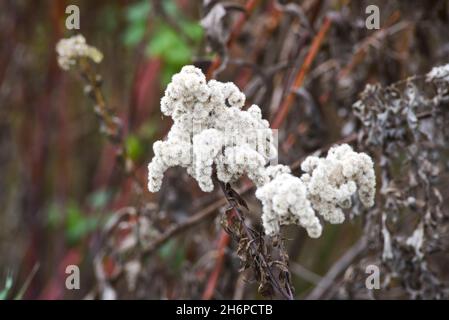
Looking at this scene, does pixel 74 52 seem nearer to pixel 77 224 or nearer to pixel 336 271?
pixel 336 271

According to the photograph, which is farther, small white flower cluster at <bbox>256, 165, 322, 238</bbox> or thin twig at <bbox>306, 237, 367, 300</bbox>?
thin twig at <bbox>306, 237, 367, 300</bbox>

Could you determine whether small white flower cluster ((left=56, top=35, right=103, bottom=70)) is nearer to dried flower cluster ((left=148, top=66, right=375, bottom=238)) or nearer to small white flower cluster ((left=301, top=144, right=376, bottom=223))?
dried flower cluster ((left=148, top=66, right=375, bottom=238))

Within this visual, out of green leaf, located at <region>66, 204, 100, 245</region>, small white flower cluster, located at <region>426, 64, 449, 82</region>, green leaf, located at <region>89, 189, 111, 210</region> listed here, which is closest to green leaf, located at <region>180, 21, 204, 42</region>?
green leaf, located at <region>89, 189, 111, 210</region>

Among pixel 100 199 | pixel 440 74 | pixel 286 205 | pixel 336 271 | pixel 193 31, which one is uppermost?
pixel 193 31

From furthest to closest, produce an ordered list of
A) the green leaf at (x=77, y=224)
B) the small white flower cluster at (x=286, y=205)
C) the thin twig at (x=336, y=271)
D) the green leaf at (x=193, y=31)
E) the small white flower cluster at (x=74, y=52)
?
the green leaf at (x=77, y=224), the green leaf at (x=193, y=31), the thin twig at (x=336, y=271), the small white flower cluster at (x=74, y=52), the small white flower cluster at (x=286, y=205)

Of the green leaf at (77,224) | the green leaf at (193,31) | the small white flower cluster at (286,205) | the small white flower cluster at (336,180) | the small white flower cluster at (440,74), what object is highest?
the green leaf at (193,31)

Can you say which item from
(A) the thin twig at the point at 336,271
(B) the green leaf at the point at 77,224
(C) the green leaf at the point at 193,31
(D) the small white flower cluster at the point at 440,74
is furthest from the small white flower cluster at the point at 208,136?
(B) the green leaf at the point at 77,224

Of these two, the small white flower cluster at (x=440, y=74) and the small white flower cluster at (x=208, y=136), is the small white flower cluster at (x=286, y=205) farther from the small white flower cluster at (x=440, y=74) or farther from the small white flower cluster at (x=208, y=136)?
the small white flower cluster at (x=440, y=74)

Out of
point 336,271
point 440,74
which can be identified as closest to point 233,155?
point 440,74

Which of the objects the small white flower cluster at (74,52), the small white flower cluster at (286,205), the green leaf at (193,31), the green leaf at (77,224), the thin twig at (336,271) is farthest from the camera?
the green leaf at (77,224)
